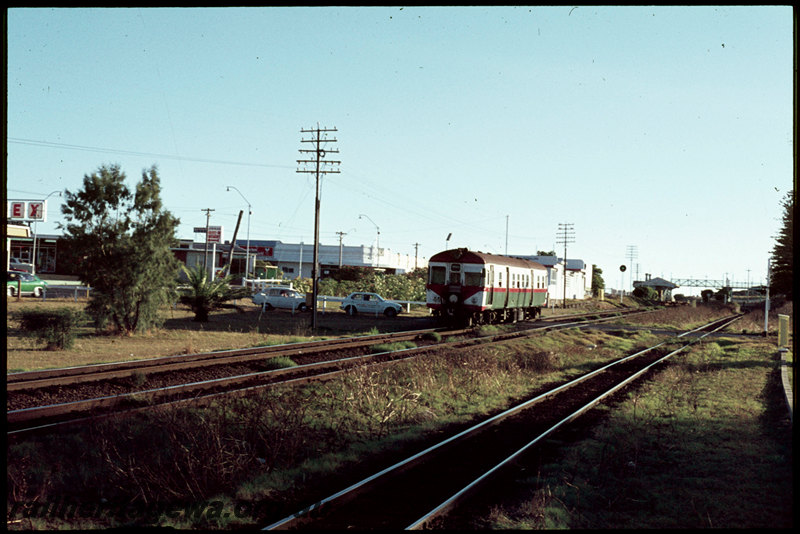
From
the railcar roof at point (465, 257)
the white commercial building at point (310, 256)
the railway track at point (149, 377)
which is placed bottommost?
the railway track at point (149, 377)

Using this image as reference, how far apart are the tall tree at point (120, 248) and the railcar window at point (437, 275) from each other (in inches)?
465

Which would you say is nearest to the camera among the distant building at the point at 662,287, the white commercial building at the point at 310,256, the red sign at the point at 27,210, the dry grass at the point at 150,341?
the dry grass at the point at 150,341

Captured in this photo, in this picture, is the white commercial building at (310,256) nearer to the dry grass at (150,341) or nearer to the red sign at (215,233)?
the red sign at (215,233)

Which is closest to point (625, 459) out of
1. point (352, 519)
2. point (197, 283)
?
point (352, 519)

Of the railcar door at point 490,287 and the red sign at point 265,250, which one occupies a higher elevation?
the red sign at point 265,250

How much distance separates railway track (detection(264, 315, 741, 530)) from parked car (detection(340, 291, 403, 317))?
2469 centimetres

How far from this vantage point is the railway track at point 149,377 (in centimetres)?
972

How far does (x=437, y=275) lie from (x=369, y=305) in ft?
31.0

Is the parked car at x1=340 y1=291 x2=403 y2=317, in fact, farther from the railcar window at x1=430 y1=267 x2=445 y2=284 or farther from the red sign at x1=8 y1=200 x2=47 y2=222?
the red sign at x1=8 y1=200 x2=47 y2=222

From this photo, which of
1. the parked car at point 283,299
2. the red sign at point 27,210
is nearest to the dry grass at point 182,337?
the parked car at point 283,299

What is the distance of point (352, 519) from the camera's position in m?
6.05

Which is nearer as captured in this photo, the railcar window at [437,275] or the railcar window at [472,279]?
the railcar window at [472,279]

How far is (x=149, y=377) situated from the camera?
13.4 metres

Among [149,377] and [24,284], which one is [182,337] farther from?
[24,284]
